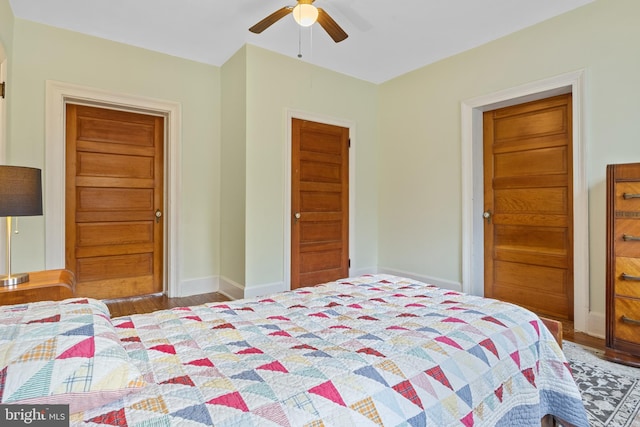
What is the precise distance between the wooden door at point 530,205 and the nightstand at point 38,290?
3.76 m

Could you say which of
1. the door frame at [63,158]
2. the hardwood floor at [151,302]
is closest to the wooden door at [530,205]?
the hardwood floor at [151,302]

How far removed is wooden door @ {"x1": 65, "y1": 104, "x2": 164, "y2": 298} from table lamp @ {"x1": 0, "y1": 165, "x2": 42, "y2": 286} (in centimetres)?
140

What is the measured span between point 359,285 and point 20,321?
1.50 meters

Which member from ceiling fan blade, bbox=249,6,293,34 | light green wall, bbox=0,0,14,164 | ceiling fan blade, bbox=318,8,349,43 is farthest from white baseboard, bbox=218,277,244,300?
ceiling fan blade, bbox=318,8,349,43

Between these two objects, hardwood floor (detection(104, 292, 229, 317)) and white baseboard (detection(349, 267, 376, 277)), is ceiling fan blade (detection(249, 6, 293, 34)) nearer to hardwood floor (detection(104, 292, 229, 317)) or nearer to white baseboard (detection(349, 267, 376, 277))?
hardwood floor (detection(104, 292, 229, 317))

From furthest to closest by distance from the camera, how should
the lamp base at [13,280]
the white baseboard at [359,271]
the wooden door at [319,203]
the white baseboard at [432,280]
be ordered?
the white baseboard at [359,271] < the wooden door at [319,203] < the white baseboard at [432,280] < the lamp base at [13,280]

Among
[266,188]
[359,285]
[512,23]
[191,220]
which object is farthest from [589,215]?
[191,220]

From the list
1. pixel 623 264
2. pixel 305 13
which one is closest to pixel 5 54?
pixel 305 13

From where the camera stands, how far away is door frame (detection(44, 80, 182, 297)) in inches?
119

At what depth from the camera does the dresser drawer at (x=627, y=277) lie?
216 cm

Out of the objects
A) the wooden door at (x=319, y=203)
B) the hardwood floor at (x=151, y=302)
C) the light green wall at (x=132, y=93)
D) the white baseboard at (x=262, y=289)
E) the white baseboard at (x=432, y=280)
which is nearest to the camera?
the light green wall at (x=132, y=93)

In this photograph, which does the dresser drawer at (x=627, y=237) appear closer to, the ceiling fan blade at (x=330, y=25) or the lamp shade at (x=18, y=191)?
the ceiling fan blade at (x=330, y=25)

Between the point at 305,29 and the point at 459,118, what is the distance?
6.19 ft

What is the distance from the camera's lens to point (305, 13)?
2381mm
